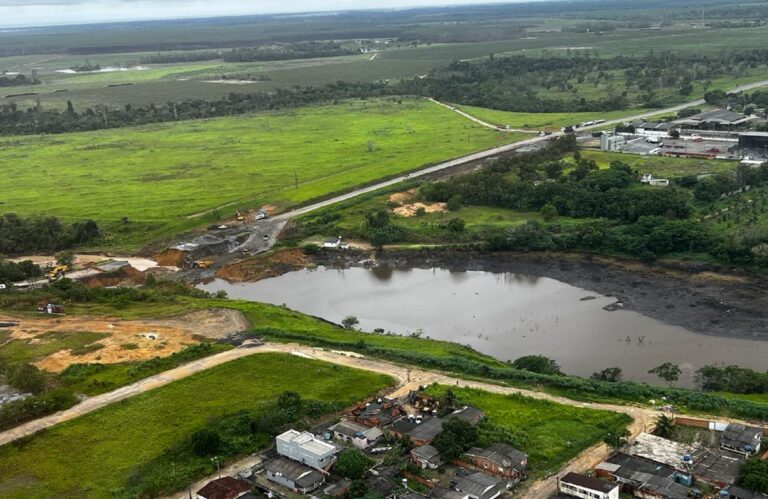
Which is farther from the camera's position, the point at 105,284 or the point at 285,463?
the point at 105,284

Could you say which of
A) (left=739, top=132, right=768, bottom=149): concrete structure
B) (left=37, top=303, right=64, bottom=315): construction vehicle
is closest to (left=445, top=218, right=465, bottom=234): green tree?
(left=37, top=303, right=64, bottom=315): construction vehicle

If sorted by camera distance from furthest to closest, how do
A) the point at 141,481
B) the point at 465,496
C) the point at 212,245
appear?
1. the point at 212,245
2. the point at 141,481
3. the point at 465,496

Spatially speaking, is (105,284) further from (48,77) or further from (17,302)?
(48,77)

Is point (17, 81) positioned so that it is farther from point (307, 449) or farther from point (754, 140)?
point (307, 449)

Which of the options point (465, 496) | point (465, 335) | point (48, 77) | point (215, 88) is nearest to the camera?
point (465, 496)

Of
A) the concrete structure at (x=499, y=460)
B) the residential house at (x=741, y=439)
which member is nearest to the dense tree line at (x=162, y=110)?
the concrete structure at (x=499, y=460)

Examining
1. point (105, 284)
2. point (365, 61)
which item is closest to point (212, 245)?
point (105, 284)
